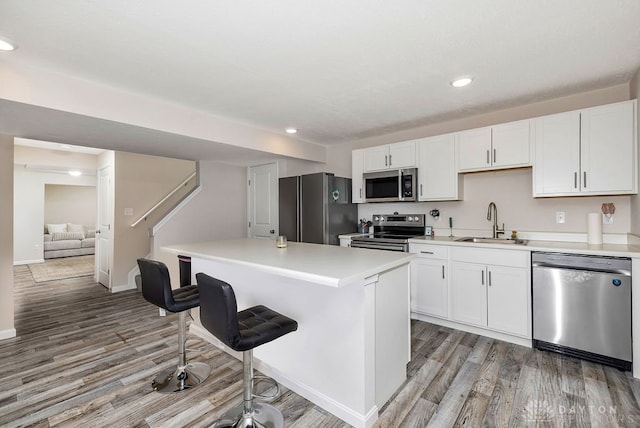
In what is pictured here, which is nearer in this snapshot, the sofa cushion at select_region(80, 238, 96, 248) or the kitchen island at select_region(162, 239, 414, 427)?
the kitchen island at select_region(162, 239, 414, 427)

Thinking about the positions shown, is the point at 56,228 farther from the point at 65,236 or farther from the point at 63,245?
the point at 63,245

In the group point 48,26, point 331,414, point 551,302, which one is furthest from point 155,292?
point 551,302

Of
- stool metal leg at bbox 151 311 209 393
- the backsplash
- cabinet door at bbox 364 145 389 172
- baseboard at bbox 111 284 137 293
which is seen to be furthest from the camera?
baseboard at bbox 111 284 137 293

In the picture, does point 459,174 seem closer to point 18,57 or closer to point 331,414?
point 331,414

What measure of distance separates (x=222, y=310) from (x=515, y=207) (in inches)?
128

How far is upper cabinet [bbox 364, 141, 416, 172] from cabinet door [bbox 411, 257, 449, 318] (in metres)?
1.26

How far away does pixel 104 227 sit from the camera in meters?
5.23

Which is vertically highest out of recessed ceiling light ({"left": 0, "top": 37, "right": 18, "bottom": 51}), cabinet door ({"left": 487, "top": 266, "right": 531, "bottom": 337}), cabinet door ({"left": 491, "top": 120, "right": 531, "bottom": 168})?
recessed ceiling light ({"left": 0, "top": 37, "right": 18, "bottom": 51})

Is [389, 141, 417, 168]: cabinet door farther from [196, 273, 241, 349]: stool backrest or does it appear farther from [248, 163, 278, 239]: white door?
[196, 273, 241, 349]: stool backrest

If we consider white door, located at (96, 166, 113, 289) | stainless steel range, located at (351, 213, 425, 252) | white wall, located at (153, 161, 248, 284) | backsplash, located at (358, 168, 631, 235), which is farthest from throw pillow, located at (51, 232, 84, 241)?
backsplash, located at (358, 168, 631, 235)

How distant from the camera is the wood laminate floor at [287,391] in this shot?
178 cm

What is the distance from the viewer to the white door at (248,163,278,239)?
16.1ft

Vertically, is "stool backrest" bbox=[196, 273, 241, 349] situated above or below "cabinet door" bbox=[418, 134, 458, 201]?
below

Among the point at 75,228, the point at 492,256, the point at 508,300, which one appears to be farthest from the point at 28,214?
the point at 508,300
